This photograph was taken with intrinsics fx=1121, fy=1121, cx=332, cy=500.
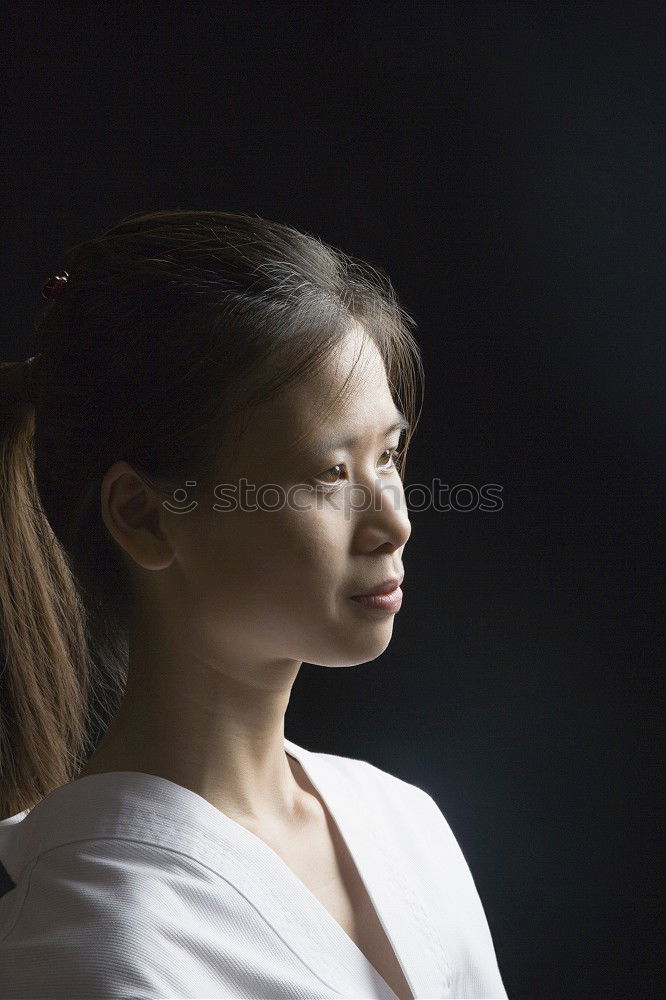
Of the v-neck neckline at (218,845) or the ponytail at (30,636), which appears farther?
the ponytail at (30,636)

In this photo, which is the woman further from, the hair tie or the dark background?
the dark background

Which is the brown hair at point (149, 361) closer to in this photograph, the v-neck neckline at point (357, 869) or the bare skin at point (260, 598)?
the bare skin at point (260, 598)

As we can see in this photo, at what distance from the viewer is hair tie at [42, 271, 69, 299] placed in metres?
1.10

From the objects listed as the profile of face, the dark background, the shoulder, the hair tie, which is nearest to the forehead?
the profile of face

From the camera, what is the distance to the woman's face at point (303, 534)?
3.35 ft

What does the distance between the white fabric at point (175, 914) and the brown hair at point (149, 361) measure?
208 mm

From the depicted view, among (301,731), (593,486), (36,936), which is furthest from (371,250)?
(36,936)

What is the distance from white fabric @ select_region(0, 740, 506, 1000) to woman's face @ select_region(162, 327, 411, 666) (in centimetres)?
18

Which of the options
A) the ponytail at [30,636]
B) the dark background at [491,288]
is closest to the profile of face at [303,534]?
the ponytail at [30,636]

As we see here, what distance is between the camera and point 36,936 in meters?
0.95

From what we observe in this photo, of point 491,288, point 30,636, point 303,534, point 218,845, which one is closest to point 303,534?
point 303,534

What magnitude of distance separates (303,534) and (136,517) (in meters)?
0.17

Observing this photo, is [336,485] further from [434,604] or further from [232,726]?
[434,604]

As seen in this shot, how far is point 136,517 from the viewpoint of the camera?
1074 millimetres
